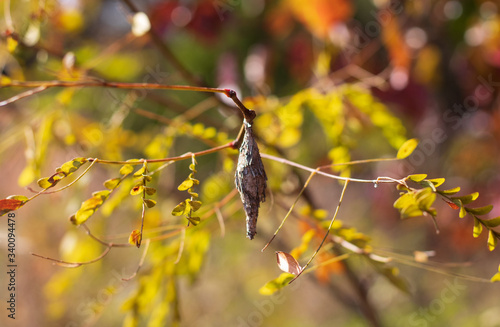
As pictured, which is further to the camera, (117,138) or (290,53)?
(290,53)

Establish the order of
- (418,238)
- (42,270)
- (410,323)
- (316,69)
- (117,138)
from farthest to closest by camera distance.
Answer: (42,270)
(418,238)
(410,323)
(316,69)
(117,138)

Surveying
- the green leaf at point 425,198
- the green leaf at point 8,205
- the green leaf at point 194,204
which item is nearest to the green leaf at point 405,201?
the green leaf at point 425,198

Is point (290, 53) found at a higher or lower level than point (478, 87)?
higher

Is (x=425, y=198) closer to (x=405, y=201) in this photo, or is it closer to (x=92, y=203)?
(x=405, y=201)

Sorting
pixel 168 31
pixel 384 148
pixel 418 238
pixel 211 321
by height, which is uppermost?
pixel 168 31

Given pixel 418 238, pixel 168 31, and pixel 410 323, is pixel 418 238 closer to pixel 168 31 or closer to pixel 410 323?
pixel 410 323

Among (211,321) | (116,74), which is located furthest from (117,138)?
(211,321)

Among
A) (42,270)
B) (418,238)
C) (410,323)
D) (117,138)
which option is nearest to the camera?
(117,138)

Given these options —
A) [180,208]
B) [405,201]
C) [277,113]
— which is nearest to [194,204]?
[180,208]
